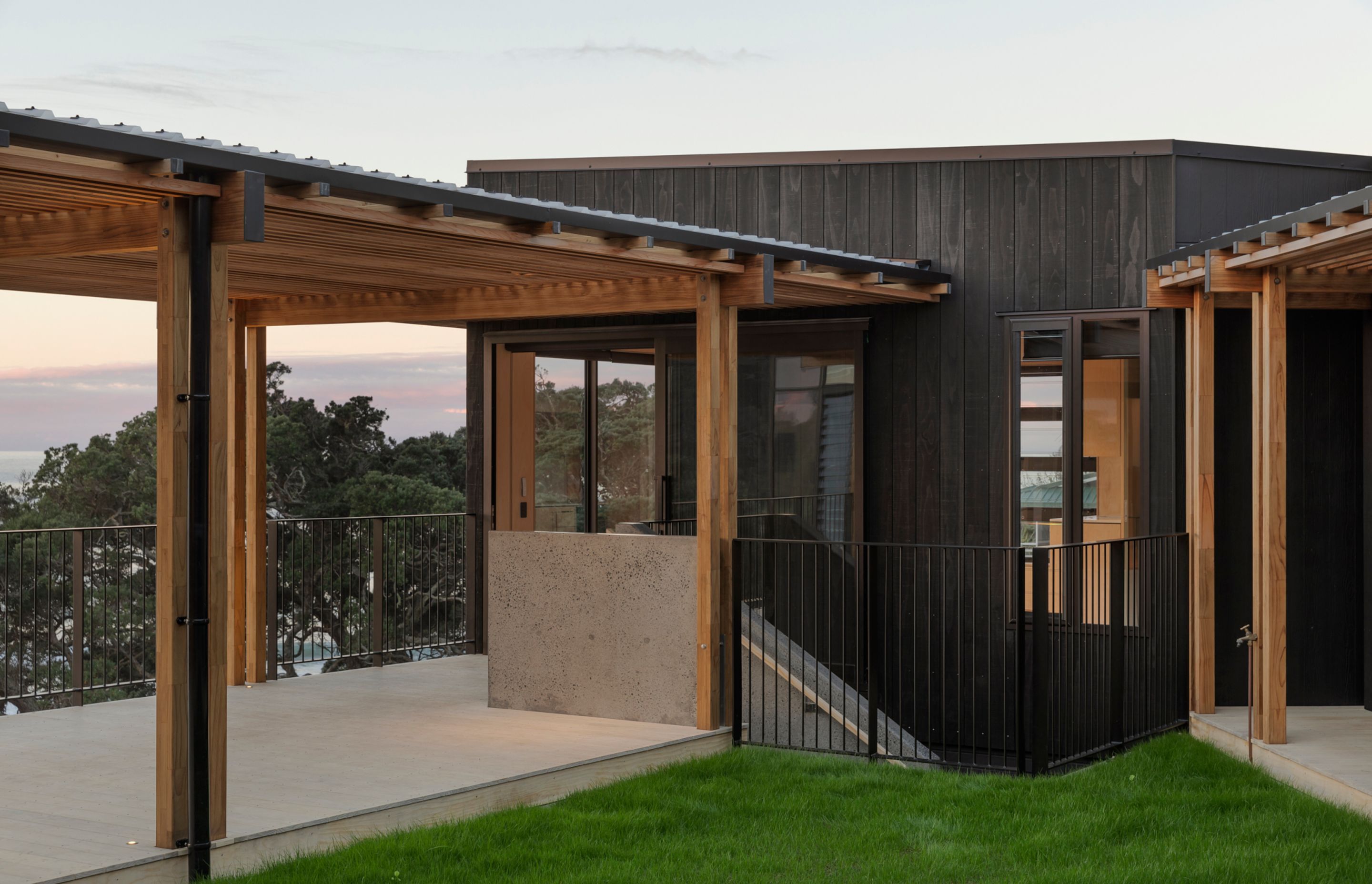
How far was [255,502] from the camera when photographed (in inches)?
350

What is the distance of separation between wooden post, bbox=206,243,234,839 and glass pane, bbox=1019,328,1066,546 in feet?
17.3

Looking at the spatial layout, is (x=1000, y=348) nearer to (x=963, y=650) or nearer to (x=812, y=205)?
(x=812, y=205)

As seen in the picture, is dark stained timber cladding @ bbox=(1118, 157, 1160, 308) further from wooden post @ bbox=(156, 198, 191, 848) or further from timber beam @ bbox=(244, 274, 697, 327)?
wooden post @ bbox=(156, 198, 191, 848)

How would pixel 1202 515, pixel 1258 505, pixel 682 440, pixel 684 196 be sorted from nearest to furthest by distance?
pixel 1258 505
pixel 1202 515
pixel 682 440
pixel 684 196

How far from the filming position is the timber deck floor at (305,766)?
508cm

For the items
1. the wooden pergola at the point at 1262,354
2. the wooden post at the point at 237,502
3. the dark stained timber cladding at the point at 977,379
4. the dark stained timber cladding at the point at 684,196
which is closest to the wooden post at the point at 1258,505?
the wooden pergola at the point at 1262,354

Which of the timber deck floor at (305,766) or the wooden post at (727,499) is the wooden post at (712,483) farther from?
the timber deck floor at (305,766)

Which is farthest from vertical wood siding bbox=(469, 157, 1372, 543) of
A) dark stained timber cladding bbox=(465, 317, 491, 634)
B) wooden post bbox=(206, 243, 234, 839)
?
wooden post bbox=(206, 243, 234, 839)

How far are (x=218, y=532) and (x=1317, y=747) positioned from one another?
541 centimetres

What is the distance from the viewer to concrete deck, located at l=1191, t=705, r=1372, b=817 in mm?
6242

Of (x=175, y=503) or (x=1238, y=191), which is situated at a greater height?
(x=1238, y=191)

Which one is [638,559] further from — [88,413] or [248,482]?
[88,413]

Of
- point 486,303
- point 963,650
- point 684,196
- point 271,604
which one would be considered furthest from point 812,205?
point 271,604

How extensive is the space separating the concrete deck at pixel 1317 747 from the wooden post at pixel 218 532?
4.77m
